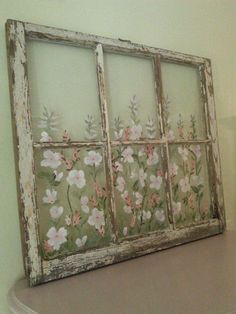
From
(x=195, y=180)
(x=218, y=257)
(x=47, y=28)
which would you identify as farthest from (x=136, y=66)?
(x=218, y=257)

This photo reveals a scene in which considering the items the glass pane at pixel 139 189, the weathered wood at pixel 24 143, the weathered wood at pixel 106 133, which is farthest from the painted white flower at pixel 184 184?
the weathered wood at pixel 24 143

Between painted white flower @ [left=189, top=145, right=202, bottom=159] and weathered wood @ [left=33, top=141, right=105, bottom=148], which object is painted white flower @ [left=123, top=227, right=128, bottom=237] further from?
painted white flower @ [left=189, top=145, right=202, bottom=159]

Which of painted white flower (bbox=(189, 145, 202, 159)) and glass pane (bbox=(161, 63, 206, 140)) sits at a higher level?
glass pane (bbox=(161, 63, 206, 140))

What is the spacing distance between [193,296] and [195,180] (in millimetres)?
602

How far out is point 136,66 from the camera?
3.61 feet

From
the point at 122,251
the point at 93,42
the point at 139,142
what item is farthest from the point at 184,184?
the point at 93,42

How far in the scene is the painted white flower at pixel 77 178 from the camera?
0.91 m

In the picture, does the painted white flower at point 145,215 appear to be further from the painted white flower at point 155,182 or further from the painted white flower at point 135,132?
the painted white flower at point 135,132

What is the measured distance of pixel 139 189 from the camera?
1.05 meters

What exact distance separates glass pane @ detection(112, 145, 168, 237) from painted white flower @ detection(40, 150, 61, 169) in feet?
0.62

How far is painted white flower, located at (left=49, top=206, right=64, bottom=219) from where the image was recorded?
34.3 inches

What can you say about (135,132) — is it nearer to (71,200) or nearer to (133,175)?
(133,175)

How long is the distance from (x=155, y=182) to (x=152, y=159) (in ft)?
0.26

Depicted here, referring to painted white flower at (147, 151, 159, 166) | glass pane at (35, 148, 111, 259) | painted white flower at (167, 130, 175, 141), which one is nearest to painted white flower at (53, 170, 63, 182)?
glass pane at (35, 148, 111, 259)
